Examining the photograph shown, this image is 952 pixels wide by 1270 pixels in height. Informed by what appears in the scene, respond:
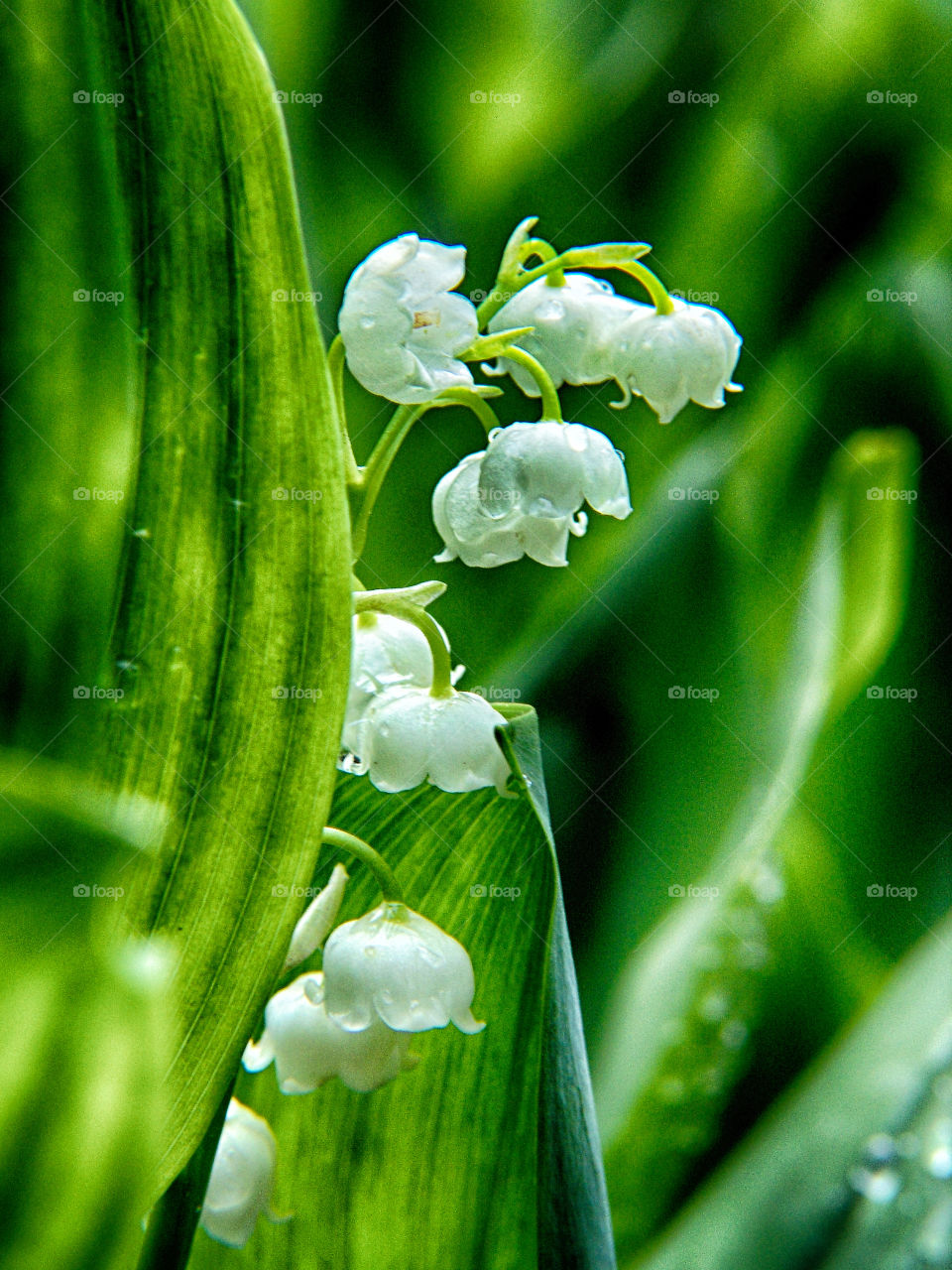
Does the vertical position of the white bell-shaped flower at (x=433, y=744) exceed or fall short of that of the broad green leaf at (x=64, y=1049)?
it falls short

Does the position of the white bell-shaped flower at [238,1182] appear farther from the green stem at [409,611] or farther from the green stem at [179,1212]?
the green stem at [409,611]

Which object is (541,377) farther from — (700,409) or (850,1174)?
(700,409)

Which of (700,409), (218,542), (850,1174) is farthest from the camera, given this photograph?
(700,409)

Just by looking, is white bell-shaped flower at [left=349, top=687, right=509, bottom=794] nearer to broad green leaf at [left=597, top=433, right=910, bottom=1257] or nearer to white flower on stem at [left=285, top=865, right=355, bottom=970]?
white flower on stem at [left=285, top=865, right=355, bottom=970]

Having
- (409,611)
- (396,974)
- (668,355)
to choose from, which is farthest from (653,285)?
(396,974)

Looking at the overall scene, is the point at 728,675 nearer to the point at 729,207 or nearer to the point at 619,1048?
the point at 619,1048

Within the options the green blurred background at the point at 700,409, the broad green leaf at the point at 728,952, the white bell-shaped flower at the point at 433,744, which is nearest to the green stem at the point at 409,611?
the white bell-shaped flower at the point at 433,744
